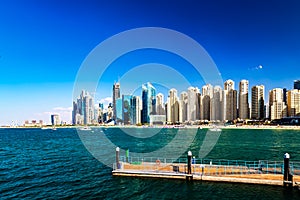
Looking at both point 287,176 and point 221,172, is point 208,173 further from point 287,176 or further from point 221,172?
point 287,176

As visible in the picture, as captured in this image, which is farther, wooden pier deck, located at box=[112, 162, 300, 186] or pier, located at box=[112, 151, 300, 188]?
wooden pier deck, located at box=[112, 162, 300, 186]

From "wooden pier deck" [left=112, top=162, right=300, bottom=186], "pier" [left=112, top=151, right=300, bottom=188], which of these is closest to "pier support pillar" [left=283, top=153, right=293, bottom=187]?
"pier" [left=112, top=151, right=300, bottom=188]

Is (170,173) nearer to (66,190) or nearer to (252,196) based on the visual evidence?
(252,196)

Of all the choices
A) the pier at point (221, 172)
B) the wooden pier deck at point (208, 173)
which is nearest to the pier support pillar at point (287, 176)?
the pier at point (221, 172)

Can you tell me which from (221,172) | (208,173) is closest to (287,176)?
(221,172)

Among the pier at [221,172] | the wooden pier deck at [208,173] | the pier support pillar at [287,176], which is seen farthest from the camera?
the wooden pier deck at [208,173]

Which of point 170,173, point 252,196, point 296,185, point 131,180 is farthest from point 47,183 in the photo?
point 296,185

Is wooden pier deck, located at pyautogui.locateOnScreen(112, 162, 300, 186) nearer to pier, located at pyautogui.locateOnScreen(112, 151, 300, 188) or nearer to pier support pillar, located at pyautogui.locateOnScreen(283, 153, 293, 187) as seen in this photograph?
pier, located at pyautogui.locateOnScreen(112, 151, 300, 188)

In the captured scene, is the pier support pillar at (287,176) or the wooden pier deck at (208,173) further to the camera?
the wooden pier deck at (208,173)

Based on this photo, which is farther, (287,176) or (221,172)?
(221,172)

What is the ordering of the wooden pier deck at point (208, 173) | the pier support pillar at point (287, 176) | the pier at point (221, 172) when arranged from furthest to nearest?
the wooden pier deck at point (208, 173) → the pier at point (221, 172) → the pier support pillar at point (287, 176)

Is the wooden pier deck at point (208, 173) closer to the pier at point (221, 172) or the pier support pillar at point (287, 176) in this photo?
the pier at point (221, 172)

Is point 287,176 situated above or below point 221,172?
above

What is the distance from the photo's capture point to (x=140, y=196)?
24453 millimetres
